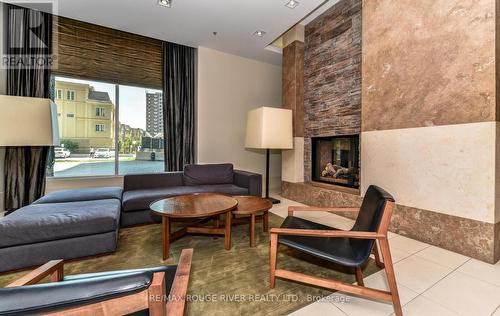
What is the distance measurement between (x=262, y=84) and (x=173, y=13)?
7.88ft

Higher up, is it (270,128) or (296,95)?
(296,95)

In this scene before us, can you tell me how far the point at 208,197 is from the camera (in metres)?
2.55

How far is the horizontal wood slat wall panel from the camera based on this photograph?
3.41 metres

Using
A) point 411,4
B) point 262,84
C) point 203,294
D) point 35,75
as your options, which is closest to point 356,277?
point 203,294

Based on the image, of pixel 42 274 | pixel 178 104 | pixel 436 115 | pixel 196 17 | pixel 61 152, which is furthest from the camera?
pixel 178 104

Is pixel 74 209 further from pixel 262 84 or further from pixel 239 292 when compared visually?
pixel 262 84

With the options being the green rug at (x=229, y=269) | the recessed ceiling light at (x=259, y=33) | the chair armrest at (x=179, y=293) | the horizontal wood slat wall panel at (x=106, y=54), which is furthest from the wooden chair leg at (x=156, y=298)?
the horizontal wood slat wall panel at (x=106, y=54)

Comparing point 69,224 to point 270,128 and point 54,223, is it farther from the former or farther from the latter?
point 270,128

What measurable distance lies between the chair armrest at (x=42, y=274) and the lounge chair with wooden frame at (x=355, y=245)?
120cm

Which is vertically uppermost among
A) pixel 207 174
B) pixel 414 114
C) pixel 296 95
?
pixel 296 95

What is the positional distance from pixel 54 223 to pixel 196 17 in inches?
125

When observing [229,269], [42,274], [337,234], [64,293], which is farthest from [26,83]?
[337,234]

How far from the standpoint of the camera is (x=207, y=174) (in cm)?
362

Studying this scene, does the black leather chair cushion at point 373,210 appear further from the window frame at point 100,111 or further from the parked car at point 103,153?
the window frame at point 100,111
